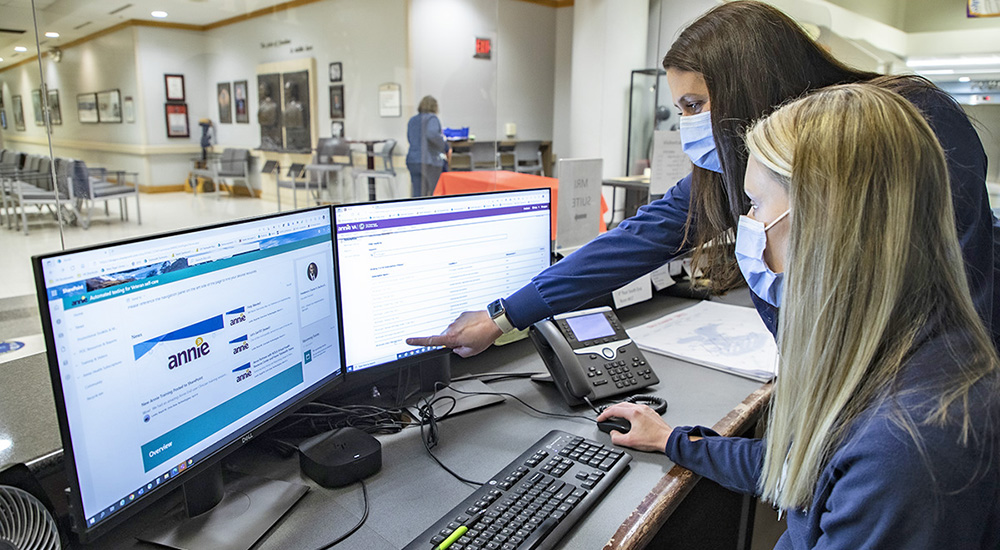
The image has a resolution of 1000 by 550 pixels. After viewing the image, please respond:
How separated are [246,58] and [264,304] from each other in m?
4.21

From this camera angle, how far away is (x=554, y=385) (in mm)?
1354

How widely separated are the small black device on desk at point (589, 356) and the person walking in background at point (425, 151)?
13.3ft

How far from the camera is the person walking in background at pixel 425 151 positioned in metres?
5.30

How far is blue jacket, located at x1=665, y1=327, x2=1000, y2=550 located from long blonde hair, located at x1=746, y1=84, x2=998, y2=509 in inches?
0.6

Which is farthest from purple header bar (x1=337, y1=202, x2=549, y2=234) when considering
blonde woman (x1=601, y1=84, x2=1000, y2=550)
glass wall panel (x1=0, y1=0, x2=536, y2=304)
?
glass wall panel (x1=0, y1=0, x2=536, y2=304)

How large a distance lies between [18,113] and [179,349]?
3.38 metres

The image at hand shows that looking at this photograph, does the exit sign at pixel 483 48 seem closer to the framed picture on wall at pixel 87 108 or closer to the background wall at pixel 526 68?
the background wall at pixel 526 68

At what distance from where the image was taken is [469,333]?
124 cm

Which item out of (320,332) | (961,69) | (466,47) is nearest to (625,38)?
(466,47)

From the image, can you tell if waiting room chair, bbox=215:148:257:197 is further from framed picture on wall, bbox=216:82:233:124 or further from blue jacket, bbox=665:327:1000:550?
blue jacket, bbox=665:327:1000:550

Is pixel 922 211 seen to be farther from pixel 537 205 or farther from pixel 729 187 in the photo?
pixel 537 205

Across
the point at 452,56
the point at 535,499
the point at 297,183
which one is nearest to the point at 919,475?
the point at 535,499

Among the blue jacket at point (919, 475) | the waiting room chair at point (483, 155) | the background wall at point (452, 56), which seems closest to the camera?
the blue jacket at point (919, 475)

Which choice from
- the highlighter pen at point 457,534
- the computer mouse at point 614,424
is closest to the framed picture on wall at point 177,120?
the computer mouse at point 614,424
